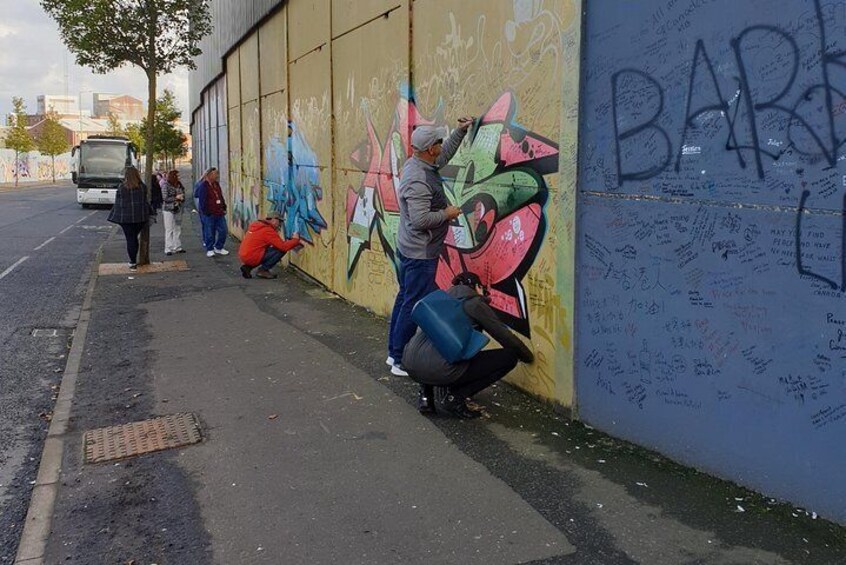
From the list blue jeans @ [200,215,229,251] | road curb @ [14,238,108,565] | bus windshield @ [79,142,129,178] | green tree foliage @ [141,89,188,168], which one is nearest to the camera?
road curb @ [14,238,108,565]

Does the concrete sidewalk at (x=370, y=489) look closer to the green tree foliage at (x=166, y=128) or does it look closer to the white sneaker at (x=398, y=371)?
the white sneaker at (x=398, y=371)

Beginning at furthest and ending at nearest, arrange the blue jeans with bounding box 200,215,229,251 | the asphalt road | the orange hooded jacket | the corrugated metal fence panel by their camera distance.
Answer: the blue jeans with bounding box 200,215,229,251 < the corrugated metal fence panel < the orange hooded jacket < the asphalt road

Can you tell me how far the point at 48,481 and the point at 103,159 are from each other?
2883 centimetres

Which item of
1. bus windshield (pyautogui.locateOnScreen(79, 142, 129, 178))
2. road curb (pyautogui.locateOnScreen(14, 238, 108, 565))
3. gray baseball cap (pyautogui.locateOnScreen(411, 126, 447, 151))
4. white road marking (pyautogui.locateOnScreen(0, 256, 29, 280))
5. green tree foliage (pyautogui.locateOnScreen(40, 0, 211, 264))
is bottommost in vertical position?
road curb (pyautogui.locateOnScreen(14, 238, 108, 565))

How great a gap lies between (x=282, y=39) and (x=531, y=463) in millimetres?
9730

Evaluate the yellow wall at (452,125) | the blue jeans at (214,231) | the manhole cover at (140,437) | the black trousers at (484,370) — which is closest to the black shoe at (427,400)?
the black trousers at (484,370)

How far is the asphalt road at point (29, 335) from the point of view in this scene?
4.62 m

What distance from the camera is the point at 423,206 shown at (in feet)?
17.7

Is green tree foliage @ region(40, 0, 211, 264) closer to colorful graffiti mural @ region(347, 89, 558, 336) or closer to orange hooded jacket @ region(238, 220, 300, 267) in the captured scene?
orange hooded jacket @ region(238, 220, 300, 267)

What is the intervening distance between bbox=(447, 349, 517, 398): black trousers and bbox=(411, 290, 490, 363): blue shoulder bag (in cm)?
15

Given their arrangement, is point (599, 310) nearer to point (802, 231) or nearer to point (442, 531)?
point (802, 231)

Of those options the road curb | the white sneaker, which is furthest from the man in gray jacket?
the road curb

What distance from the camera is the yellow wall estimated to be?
4.83 m

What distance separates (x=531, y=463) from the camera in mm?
4234
